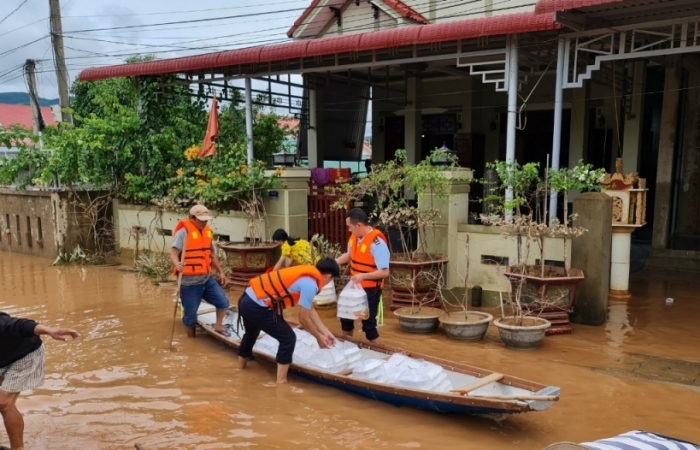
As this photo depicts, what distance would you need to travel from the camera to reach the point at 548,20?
24.4 feet

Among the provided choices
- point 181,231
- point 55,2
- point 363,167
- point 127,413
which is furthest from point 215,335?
point 55,2

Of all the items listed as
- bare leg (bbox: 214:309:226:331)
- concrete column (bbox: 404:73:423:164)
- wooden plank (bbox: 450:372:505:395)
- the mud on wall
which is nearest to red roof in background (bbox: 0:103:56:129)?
the mud on wall

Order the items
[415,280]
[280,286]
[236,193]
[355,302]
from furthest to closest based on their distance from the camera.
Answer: [236,193] < [415,280] < [355,302] < [280,286]

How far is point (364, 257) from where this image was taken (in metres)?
6.25

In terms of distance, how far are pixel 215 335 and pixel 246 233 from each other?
409cm

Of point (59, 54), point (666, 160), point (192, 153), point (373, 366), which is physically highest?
point (59, 54)

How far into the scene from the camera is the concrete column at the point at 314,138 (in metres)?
15.1

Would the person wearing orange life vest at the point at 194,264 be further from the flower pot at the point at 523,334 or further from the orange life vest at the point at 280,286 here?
the flower pot at the point at 523,334

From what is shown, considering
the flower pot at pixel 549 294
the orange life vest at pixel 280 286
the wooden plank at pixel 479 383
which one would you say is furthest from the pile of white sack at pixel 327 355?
the flower pot at pixel 549 294

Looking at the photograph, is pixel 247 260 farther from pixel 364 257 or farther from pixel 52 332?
pixel 52 332

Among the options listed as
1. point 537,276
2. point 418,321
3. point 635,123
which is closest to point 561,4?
point 537,276

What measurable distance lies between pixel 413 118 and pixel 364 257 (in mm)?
9354

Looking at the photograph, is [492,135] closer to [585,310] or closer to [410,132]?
[410,132]

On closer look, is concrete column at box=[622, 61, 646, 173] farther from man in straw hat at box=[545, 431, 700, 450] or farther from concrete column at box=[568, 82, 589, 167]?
man in straw hat at box=[545, 431, 700, 450]
